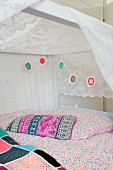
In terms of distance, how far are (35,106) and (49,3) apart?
5.46ft

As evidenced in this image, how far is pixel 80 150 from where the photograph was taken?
1.39 metres

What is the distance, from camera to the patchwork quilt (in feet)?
3.18

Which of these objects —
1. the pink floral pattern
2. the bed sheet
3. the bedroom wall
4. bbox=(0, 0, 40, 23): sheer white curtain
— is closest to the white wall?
the bedroom wall

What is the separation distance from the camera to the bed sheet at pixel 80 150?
48.9 inches

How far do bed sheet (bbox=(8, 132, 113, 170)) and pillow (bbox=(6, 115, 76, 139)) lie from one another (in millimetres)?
98

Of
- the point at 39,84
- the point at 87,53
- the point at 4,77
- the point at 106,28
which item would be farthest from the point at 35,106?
the point at 106,28

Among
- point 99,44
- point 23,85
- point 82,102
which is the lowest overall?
point 82,102

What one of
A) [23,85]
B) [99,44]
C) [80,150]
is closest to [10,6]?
[99,44]

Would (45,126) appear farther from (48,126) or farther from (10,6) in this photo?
(10,6)

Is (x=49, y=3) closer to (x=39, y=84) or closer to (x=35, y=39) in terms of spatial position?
(x=35, y=39)

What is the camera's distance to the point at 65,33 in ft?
6.11

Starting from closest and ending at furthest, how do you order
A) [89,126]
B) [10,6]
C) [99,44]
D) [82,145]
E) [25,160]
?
[10,6]
[25,160]
[99,44]
[82,145]
[89,126]

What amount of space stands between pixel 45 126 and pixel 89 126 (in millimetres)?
422

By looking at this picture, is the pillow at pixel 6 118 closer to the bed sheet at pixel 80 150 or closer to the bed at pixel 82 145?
the bed at pixel 82 145
